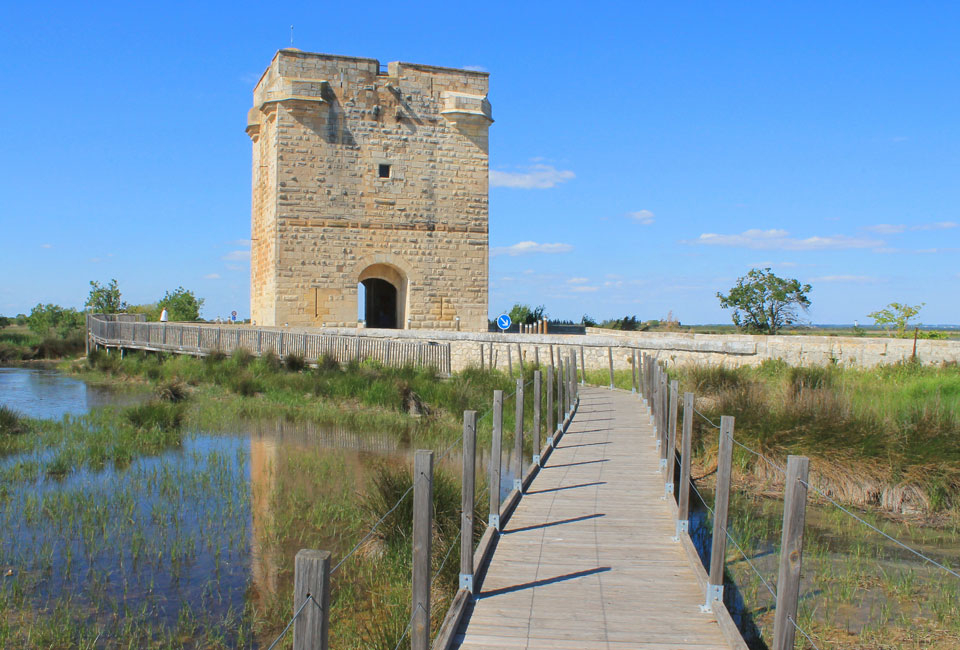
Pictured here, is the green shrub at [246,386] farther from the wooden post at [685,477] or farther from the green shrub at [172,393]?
the wooden post at [685,477]

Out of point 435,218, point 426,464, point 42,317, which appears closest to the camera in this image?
point 426,464

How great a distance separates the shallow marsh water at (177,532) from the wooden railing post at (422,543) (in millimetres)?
2264

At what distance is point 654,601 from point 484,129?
20398mm

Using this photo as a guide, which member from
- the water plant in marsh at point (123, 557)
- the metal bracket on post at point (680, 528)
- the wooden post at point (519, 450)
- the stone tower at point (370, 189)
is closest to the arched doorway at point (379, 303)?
the stone tower at point (370, 189)

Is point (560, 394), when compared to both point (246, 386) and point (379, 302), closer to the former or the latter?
point (246, 386)

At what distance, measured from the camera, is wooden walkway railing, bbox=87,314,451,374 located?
19734mm

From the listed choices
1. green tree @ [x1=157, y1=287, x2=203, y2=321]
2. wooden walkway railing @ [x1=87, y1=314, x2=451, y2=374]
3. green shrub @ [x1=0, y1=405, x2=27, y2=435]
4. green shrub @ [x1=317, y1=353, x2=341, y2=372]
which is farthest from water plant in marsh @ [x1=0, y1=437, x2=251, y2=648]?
green tree @ [x1=157, y1=287, x2=203, y2=321]

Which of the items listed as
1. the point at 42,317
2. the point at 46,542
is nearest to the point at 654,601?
the point at 46,542

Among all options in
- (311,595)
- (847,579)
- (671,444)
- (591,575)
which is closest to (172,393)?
(671,444)

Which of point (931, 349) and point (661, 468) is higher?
point (931, 349)

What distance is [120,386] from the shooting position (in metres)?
21.3

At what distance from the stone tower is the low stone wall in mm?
1943

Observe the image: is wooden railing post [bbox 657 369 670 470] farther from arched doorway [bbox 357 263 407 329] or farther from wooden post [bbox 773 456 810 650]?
arched doorway [bbox 357 263 407 329]

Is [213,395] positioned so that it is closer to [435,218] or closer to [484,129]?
[435,218]
